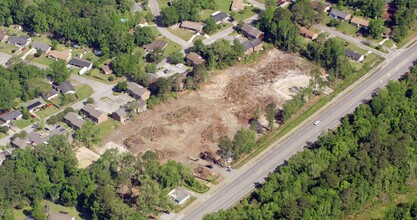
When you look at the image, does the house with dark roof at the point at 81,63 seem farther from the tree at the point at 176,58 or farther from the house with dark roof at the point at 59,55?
the tree at the point at 176,58

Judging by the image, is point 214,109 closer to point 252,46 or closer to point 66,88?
point 252,46

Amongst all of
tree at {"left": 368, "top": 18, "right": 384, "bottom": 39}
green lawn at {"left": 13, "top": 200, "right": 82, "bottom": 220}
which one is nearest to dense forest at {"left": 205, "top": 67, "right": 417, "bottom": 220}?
green lawn at {"left": 13, "top": 200, "right": 82, "bottom": 220}

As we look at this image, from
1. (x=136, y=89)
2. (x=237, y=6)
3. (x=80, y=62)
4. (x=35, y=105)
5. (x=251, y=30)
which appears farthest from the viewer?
(x=237, y=6)

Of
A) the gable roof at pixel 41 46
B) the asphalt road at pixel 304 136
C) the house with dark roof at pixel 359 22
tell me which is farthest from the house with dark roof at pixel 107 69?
the house with dark roof at pixel 359 22

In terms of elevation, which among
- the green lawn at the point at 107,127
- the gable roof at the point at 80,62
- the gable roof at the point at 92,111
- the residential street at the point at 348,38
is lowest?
the residential street at the point at 348,38

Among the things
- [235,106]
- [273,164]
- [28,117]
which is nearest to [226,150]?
[273,164]

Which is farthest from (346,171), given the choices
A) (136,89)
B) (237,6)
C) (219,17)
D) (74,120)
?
(237,6)

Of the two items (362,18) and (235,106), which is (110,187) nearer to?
(235,106)
